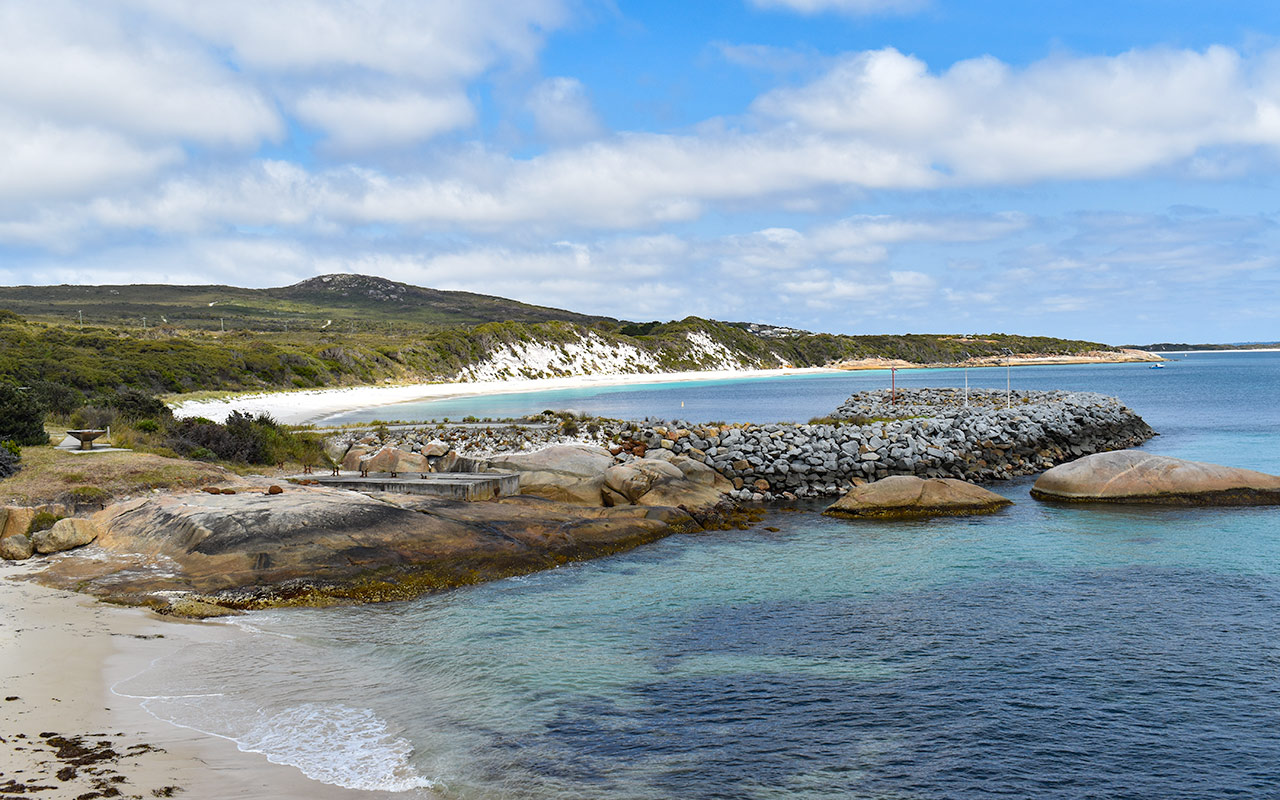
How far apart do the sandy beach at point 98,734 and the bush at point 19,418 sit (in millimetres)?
11458

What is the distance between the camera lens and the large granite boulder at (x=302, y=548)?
515 inches

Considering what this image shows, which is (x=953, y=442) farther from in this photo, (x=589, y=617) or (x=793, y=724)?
(x=793, y=724)

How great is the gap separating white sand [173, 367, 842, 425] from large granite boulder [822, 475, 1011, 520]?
94.5 feet

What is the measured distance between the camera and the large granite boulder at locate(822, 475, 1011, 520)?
21828mm

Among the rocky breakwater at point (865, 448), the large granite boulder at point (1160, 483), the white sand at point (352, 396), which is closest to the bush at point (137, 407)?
the white sand at point (352, 396)

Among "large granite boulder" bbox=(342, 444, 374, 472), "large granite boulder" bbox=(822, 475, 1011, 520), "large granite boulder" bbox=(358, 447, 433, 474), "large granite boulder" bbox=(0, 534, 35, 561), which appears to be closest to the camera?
"large granite boulder" bbox=(0, 534, 35, 561)

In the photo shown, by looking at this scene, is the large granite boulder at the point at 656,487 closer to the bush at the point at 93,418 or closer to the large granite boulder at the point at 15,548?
the large granite boulder at the point at 15,548

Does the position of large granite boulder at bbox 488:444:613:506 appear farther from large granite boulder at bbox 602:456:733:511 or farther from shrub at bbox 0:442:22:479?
shrub at bbox 0:442:22:479

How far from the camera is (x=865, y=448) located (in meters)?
28.1

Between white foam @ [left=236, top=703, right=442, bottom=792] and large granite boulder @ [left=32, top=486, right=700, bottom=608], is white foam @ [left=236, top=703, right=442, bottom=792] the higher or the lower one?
the lower one

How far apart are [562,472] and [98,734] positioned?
14.7 m

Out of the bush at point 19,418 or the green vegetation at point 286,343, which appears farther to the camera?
the green vegetation at point 286,343

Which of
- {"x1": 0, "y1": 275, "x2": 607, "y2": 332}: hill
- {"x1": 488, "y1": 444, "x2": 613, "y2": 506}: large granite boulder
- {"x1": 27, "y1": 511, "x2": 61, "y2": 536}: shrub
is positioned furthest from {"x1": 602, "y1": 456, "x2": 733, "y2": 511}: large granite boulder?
{"x1": 0, "y1": 275, "x2": 607, "y2": 332}: hill

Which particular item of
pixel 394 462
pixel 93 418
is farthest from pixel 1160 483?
pixel 93 418
